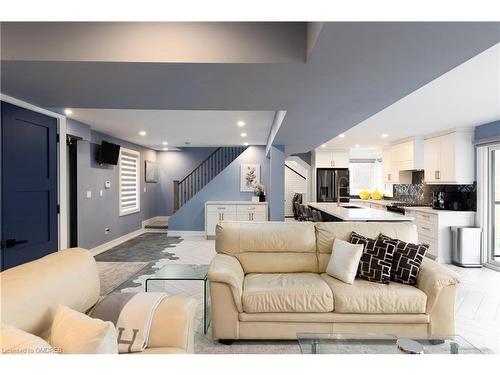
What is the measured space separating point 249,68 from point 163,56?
56 cm

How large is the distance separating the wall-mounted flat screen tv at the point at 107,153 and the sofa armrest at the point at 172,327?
4766 mm

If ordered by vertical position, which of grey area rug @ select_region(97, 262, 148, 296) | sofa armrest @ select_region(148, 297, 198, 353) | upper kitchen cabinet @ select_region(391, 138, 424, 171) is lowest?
grey area rug @ select_region(97, 262, 148, 296)

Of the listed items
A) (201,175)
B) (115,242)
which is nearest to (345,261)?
(115,242)

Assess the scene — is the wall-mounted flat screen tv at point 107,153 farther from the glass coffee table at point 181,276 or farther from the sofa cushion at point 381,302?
the sofa cushion at point 381,302

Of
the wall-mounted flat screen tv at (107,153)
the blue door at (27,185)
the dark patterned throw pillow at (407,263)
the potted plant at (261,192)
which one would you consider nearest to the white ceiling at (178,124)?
the wall-mounted flat screen tv at (107,153)

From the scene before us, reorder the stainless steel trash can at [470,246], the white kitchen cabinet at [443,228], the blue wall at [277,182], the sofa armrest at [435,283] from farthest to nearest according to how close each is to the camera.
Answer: the blue wall at [277,182], the white kitchen cabinet at [443,228], the stainless steel trash can at [470,246], the sofa armrest at [435,283]

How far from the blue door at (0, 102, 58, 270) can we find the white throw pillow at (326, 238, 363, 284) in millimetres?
2923

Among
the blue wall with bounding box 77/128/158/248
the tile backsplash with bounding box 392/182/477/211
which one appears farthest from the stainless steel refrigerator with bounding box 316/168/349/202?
the blue wall with bounding box 77/128/158/248

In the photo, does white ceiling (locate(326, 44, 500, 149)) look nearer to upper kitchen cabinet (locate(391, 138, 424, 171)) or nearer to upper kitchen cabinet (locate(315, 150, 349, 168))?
upper kitchen cabinet (locate(391, 138, 424, 171))

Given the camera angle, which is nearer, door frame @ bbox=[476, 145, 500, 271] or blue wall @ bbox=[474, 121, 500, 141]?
blue wall @ bbox=[474, 121, 500, 141]

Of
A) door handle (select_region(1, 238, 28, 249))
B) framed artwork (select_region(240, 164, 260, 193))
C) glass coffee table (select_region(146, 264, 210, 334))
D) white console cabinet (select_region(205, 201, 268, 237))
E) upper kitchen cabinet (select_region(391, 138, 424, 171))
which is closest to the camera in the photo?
door handle (select_region(1, 238, 28, 249))

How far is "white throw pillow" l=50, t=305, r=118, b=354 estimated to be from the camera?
1037 millimetres

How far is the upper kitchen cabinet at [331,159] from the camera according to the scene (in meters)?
7.61

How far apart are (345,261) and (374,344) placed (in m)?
0.82
